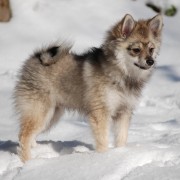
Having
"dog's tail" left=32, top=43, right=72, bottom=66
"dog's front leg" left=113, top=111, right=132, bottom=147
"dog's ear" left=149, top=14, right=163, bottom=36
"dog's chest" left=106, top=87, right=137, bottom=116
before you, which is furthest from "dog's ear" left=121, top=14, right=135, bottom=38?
"dog's front leg" left=113, top=111, right=132, bottom=147

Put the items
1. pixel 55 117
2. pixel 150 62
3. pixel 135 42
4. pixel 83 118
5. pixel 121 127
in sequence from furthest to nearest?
pixel 83 118 → pixel 55 117 → pixel 121 127 → pixel 135 42 → pixel 150 62

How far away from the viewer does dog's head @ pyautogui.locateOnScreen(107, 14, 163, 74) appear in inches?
188

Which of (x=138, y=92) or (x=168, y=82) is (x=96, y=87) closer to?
(x=138, y=92)

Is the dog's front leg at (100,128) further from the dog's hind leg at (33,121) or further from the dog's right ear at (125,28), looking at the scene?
the dog's right ear at (125,28)

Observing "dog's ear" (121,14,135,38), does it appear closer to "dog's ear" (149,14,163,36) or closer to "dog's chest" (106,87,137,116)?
"dog's ear" (149,14,163,36)

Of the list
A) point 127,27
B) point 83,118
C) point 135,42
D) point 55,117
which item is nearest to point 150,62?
point 135,42

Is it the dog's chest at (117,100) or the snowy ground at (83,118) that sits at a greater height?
the dog's chest at (117,100)

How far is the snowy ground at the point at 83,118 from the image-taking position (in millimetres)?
4289

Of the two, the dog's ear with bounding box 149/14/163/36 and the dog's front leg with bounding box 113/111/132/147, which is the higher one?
the dog's ear with bounding box 149/14/163/36

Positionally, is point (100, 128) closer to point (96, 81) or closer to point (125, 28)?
point (96, 81)

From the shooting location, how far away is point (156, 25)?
16.4 ft

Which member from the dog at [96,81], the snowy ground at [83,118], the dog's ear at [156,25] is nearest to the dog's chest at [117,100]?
the dog at [96,81]

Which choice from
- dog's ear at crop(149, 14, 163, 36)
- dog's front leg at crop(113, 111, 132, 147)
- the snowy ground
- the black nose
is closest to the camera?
the snowy ground

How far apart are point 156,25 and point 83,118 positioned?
6.57 feet
